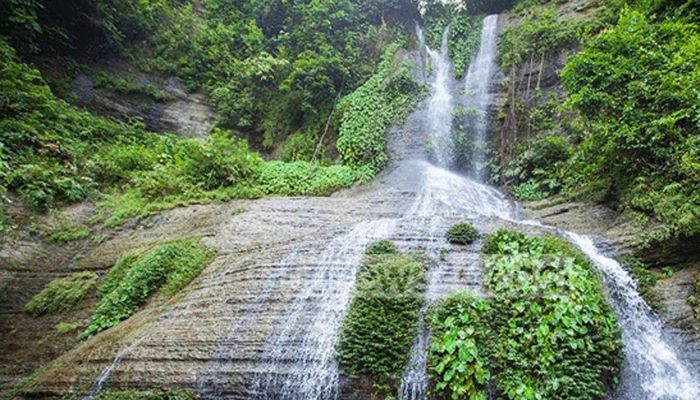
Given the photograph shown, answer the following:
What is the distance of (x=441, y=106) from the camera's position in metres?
16.5

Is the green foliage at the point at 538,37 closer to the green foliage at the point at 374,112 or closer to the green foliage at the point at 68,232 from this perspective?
the green foliage at the point at 374,112

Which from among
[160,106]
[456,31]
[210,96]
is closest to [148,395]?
[160,106]

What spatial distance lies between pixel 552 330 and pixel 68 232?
11.8m

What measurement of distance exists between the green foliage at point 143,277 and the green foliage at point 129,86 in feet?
37.9

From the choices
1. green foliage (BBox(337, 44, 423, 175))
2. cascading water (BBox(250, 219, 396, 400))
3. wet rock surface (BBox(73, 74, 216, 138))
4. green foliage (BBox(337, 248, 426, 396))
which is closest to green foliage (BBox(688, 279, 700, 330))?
green foliage (BBox(337, 248, 426, 396))

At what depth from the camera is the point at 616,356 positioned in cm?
498

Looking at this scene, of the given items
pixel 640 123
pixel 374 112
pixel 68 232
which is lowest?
pixel 68 232

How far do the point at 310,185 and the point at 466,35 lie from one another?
42.7ft

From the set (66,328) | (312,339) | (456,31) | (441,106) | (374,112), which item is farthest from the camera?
(456,31)

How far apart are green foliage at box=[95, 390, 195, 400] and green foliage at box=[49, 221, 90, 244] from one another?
6480 mm

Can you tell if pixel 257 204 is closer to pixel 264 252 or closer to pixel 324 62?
pixel 264 252

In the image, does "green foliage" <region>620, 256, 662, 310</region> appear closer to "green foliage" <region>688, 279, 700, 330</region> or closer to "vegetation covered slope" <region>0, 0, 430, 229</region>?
"green foliage" <region>688, 279, 700, 330</region>

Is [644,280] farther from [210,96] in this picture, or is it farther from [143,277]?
[210,96]

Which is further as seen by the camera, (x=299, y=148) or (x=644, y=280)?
(x=299, y=148)
